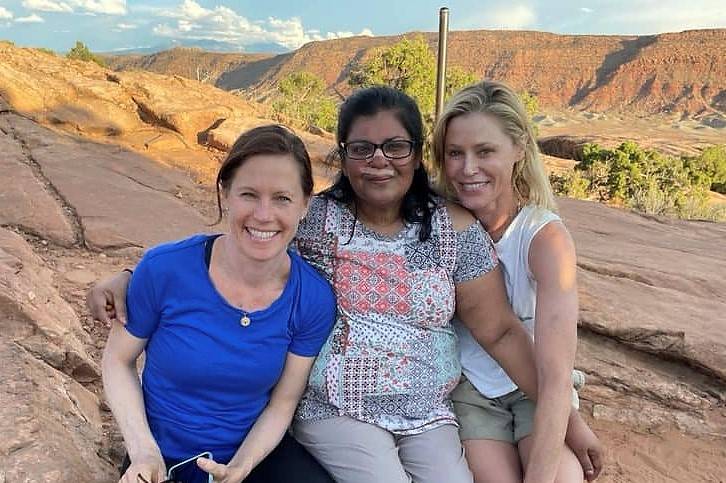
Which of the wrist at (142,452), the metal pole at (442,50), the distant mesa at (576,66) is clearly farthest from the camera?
the distant mesa at (576,66)

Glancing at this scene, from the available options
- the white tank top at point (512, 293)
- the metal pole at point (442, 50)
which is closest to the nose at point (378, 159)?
the white tank top at point (512, 293)

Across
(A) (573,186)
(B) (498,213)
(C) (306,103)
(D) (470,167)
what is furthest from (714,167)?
(D) (470,167)

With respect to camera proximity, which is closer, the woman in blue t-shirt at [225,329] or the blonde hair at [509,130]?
the woman in blue t-shirt at [225,329]

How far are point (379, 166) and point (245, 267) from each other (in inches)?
19.6

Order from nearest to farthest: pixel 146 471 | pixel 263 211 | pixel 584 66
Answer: pixel 146 471 → pixel 263 211 → pixel 584 66

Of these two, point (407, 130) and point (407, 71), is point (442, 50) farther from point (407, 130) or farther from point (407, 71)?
point (407, 71)

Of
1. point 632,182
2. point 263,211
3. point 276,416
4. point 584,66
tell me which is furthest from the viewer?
point 584,66

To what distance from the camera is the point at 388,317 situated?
1916 millimetres

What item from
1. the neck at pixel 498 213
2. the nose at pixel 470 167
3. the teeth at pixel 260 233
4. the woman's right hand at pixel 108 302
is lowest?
the woman's right hand at pixel 108 302

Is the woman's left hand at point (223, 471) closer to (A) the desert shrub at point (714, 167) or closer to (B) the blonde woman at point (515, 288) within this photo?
(B) the blonde woman at point (515, 288)

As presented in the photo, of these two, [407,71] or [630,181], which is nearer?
[630,181]

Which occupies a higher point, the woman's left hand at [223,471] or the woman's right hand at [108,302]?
the woman's right hand at [108,302]

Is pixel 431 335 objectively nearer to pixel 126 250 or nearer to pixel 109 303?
pixel 109 303

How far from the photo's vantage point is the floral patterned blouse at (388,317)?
1881mm
